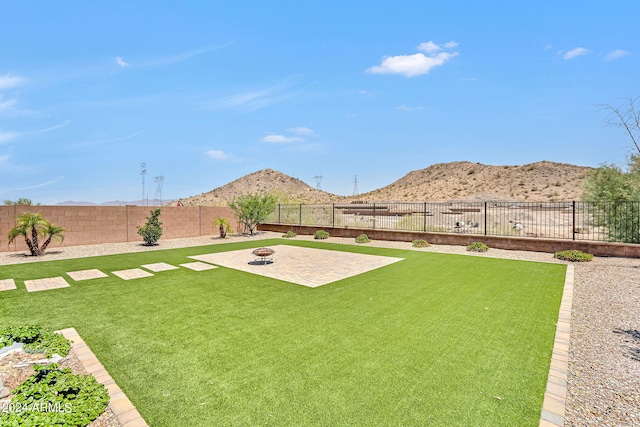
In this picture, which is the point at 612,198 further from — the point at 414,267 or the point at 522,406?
the point at 522,406

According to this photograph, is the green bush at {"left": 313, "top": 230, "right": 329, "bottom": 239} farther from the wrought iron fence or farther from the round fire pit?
the round fire pit

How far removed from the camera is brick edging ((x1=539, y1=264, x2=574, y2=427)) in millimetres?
2494

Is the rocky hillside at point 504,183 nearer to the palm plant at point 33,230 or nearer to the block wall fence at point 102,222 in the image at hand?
the block wall fence at point 102,222

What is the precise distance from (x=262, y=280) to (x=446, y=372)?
486cm

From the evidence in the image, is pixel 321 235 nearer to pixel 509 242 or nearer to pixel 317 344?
pixel 509 242

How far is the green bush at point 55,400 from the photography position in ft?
7.30

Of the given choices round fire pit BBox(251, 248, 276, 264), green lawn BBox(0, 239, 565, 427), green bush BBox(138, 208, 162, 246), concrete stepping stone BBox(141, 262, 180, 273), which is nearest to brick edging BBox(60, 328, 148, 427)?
green lawn BBox(0, 239, 565, 427)

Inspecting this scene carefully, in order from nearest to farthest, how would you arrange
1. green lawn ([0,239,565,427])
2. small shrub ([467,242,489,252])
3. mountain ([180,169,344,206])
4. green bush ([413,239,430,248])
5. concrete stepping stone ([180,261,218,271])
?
green lawn ([0,239,565,427]) < concrete stepping stone ([180,261,218,271]) < small shrub ([467,242,489,252]) < green bush ([413,239,430,248]) < mountain ([180,169,344,206])

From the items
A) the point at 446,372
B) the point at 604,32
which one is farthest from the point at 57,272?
the point at 604,32

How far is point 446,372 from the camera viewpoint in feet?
10.4

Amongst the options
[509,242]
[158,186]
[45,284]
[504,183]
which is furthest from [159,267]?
[158,186]

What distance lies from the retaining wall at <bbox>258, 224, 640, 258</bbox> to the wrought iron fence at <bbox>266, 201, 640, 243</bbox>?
504 mm

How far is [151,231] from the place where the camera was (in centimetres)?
1377

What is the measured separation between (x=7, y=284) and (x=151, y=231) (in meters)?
7.03
